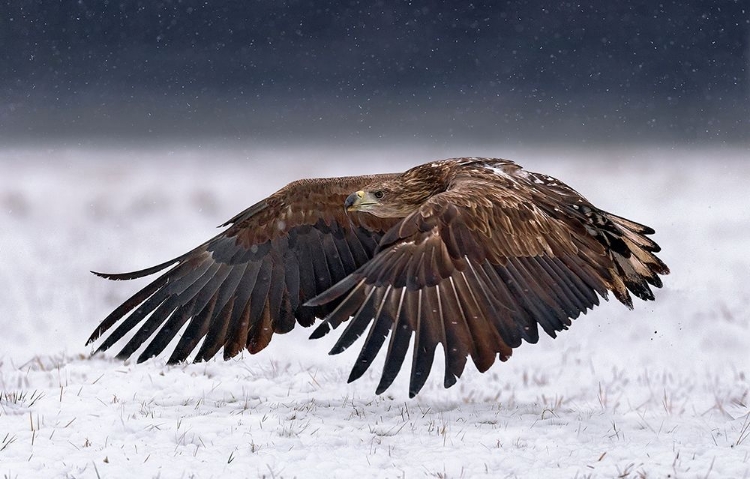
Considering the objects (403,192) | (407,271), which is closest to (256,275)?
(403,192)

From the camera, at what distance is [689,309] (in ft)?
36.4

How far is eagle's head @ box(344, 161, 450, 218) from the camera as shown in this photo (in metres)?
7.66

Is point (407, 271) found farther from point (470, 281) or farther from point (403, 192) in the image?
point (403, 192)

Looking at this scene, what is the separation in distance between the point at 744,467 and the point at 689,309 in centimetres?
605

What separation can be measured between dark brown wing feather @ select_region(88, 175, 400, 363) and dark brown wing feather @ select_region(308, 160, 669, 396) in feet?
5.22

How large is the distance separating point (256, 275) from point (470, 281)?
2632mm

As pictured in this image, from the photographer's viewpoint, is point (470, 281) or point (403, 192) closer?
point (470, 281)

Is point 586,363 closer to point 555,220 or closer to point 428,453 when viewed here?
point 555,220

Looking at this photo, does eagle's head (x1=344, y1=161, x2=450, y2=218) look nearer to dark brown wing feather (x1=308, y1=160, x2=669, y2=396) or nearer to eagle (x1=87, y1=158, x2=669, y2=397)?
eagle (x1=87, y1=158, x2=669, y2=397)

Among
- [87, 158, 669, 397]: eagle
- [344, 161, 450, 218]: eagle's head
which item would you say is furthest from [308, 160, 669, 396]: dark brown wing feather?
[344, 161, 450, 218]: eagle's head

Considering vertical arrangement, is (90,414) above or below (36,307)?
below

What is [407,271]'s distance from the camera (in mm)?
5766

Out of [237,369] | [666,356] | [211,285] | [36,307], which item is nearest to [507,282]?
[211,285]

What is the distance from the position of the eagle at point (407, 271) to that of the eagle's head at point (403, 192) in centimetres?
1
